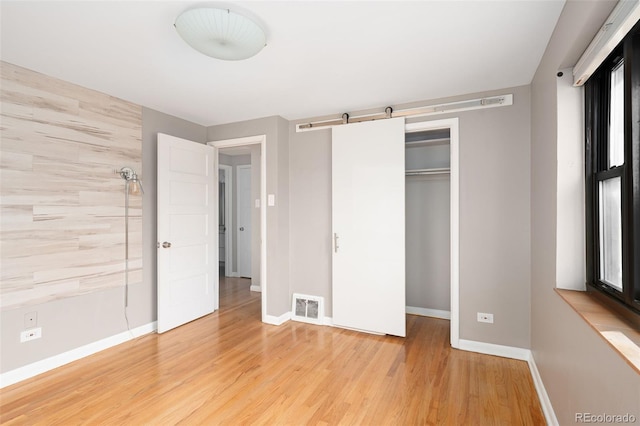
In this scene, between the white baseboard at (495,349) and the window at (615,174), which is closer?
the window at (615,174)

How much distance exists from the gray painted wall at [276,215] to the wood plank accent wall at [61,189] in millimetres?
1403

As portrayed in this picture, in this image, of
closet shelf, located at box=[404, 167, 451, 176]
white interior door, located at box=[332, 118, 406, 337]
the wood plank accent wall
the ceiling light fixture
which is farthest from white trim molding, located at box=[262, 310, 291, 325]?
the ceiling light fixture

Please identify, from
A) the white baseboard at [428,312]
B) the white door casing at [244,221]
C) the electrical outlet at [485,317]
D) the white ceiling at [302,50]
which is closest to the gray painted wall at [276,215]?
the white ceiling at [302,50]

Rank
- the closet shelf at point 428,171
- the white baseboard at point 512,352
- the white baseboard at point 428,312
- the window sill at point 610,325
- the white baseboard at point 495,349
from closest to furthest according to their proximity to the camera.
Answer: the window sill at point 610,325 → the white baseboard at point 512,352 → the white baseboard at point 495,349 → the closet shelf at point 428,171 → the white baseboard at point 428,312

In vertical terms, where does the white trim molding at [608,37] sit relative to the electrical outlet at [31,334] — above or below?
above

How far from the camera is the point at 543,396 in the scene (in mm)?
2064

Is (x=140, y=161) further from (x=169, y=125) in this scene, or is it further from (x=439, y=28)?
(x=439, y=28)

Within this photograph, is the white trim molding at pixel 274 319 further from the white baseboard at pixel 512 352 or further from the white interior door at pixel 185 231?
the white baseboard at pixel 512 352

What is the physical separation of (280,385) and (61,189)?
98.4 inches

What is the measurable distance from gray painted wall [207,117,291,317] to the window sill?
273 cm

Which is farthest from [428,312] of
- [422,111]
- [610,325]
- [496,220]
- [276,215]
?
[610,325]

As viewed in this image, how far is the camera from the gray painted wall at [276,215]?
3.65 m

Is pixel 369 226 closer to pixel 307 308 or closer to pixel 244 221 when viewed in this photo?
pixel 307 308

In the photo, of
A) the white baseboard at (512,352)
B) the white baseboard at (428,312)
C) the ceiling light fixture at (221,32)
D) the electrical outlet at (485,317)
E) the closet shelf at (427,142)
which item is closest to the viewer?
the ceiling light fixture at (221,32)
